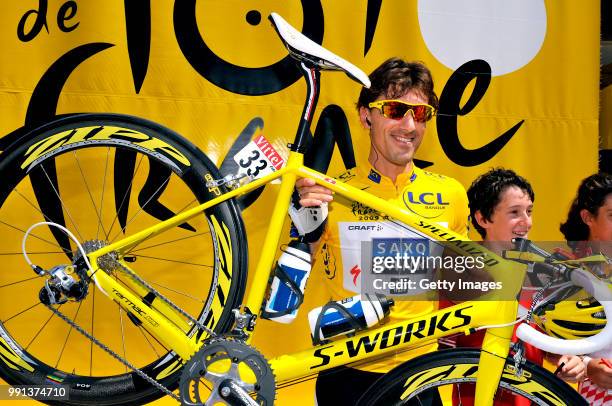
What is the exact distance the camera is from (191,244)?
2631 mm

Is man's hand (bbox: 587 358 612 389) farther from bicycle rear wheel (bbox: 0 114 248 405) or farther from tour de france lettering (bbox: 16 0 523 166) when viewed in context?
bicycle rear wheel (bbox: 0 114 248 405)

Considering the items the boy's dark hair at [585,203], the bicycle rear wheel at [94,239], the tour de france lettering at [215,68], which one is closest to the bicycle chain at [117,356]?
the bicycle rear wheel at [94,239]

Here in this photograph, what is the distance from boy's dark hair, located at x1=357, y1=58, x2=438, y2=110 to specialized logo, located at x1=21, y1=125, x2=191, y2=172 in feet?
2.39

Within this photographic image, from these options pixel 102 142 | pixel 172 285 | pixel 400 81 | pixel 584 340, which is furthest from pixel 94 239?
pixel 584 340

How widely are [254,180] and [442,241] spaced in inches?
23.5

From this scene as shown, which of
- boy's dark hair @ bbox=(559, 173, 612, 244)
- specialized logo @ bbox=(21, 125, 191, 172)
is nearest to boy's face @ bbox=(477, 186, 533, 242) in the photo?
boy's dark hair @ bbox=(559, 173, 612, 244)

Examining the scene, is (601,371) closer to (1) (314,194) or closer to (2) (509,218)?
(2) (509,218)

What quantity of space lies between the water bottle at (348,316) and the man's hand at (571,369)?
0.65 meters

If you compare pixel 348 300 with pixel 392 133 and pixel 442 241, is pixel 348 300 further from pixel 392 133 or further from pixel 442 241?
pixel 392 133

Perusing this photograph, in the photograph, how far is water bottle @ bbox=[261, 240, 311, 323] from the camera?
77.4 inches

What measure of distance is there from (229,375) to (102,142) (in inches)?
32.8

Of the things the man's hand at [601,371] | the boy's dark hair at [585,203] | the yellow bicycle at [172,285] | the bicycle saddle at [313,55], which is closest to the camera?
the yellow bicycle at [172,285]

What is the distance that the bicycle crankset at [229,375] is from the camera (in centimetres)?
184

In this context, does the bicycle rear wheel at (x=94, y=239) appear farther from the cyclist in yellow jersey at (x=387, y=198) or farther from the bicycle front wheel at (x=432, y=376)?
the bicycle front wheel at (x=432, y=376)
